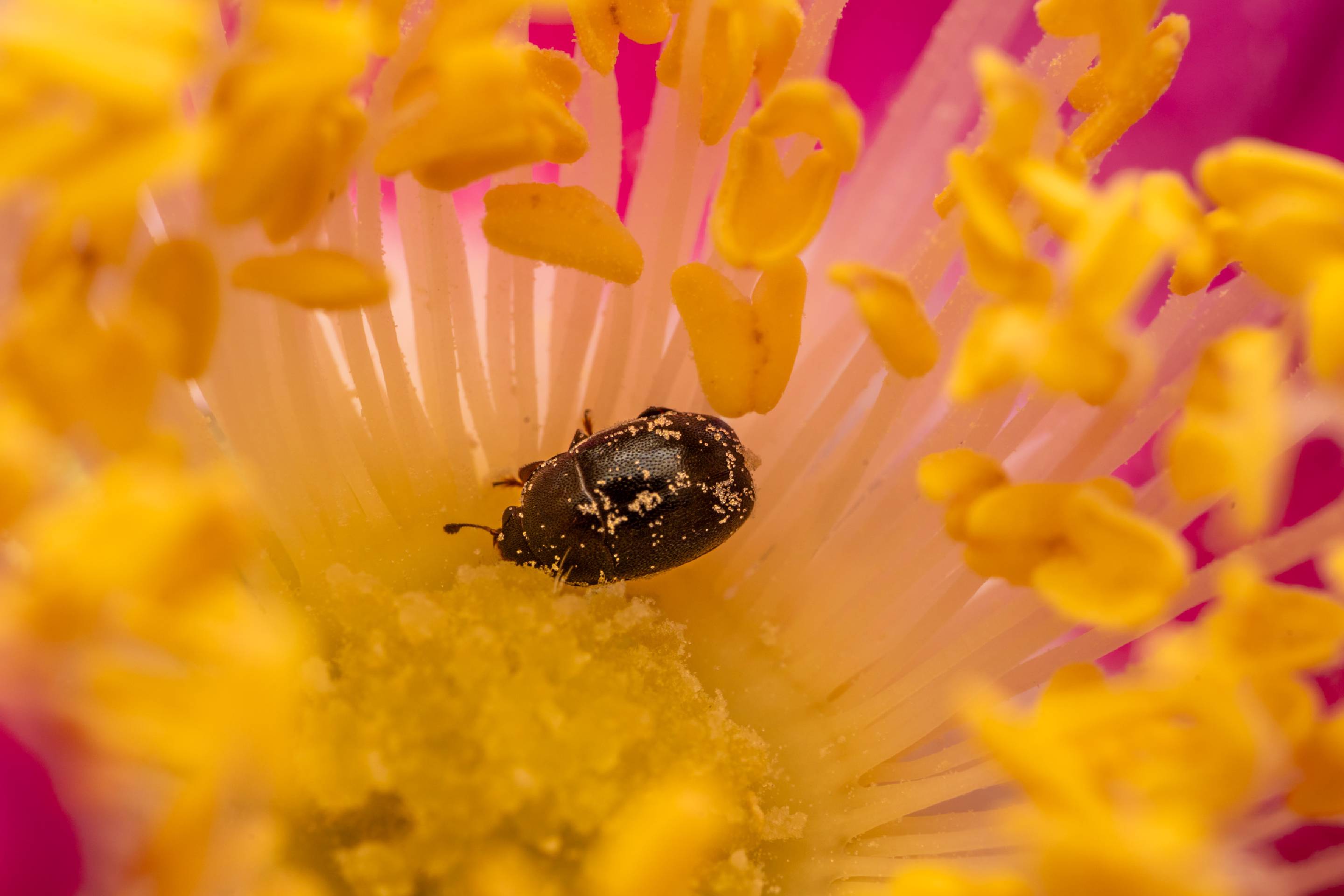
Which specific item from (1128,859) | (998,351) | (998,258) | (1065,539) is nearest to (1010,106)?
(998,258)

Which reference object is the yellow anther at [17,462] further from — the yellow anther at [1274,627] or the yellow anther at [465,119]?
the yellow anther at [1274,627]

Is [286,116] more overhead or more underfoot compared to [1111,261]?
more overhead

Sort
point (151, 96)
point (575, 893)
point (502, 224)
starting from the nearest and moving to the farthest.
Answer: point (151, 96) → point (575, 893) → point (502, 224)

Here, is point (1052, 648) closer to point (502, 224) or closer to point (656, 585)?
point (656, 585)

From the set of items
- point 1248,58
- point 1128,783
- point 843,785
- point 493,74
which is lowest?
point 1128,783

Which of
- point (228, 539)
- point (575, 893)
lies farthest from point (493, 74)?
point (575, 893)

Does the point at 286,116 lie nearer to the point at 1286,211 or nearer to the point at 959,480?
the point at 959,480

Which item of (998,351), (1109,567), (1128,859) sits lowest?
(1128,859)

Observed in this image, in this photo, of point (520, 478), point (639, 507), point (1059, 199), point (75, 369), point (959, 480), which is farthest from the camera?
point (520, 478)
